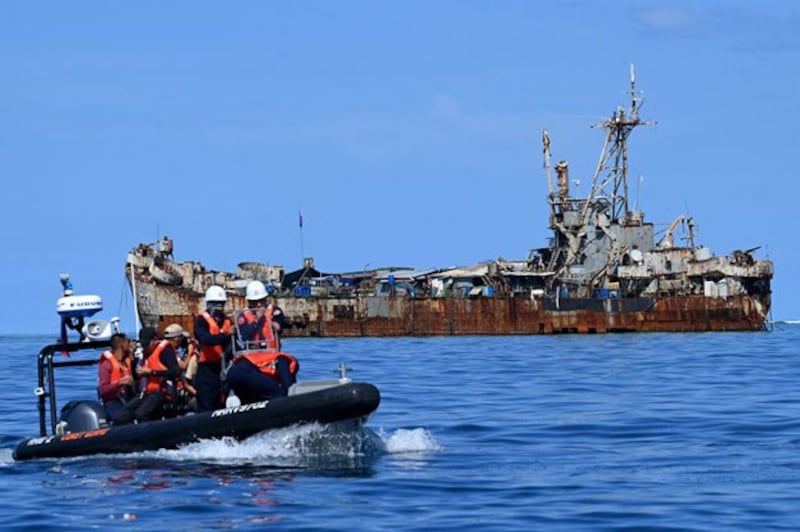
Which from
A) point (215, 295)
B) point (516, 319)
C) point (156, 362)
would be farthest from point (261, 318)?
point (516, 319)

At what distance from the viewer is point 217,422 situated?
1858 centimetres

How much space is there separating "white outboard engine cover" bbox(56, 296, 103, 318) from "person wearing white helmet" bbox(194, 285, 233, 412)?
1853 mm

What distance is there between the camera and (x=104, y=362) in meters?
20.0

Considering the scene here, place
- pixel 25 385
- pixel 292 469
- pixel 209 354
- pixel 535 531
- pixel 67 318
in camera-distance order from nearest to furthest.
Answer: pixel 535 531, pixel 292 469, pixel 209 354, pixel 67 318, pixel 25 385

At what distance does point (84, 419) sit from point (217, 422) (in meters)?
2.97

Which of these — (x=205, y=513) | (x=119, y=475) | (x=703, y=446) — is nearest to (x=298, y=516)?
(x=205, y=513)

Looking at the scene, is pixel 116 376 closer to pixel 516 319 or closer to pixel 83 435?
pixel 83 435

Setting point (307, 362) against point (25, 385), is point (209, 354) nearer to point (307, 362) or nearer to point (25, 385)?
point (25, 385)

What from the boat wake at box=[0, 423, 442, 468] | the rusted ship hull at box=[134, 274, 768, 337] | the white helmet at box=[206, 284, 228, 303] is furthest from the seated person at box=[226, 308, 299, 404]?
the rusted ship hull at box=[134, 274, 768, 337]

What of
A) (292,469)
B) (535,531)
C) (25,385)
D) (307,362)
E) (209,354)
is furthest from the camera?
(307,362)

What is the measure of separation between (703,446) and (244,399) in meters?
6.30

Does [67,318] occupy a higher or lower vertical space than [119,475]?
higher

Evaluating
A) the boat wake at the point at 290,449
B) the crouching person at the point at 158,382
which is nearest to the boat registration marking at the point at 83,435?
the crouching person at the point at 158,382

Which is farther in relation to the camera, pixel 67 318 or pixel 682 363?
pixel 682 363
